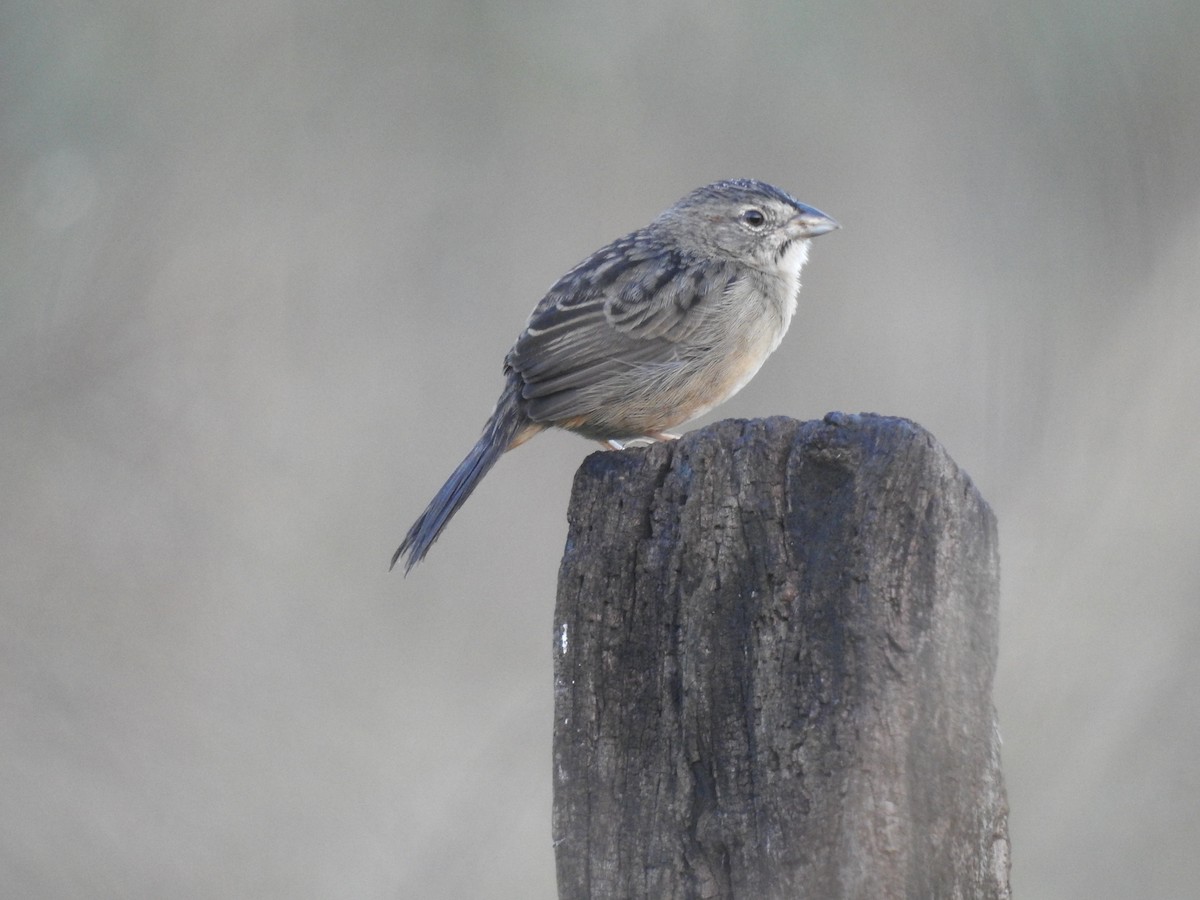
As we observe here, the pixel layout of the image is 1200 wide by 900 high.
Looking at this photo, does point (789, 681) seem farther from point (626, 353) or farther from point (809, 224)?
point (809, 224)

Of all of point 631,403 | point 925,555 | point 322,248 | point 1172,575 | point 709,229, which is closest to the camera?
point 925,555

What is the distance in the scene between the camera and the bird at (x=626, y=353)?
3932 mm

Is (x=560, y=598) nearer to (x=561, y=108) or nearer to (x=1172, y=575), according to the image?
(x=1172, y=575)

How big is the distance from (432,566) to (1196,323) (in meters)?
3.92

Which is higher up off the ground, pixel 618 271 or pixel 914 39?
pixel 914 39

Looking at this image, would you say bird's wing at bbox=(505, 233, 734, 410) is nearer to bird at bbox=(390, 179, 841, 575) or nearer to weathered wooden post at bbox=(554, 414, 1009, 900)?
bird at bbox=(390, 179, 841, 575)

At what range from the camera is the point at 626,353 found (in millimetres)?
3971

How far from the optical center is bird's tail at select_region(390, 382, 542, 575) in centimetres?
376

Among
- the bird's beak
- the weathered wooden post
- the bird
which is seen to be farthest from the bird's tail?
the weathered wooden post

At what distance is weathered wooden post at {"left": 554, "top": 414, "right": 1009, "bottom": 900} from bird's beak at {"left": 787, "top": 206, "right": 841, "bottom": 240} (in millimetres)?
2592

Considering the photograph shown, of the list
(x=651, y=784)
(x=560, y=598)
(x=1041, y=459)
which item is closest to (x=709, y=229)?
(x=1041, y=459)

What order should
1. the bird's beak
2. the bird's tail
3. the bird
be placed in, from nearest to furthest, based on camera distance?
1. the bird's tail
2. the bird
3. the bird's beak

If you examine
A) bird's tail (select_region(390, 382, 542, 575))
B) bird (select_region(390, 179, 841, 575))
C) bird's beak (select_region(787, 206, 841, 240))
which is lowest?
bird's tail (select_region(390, 382, 542, 575))

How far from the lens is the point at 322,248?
755cm
